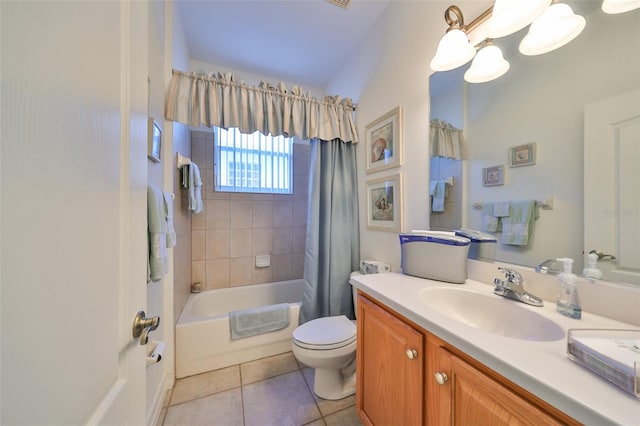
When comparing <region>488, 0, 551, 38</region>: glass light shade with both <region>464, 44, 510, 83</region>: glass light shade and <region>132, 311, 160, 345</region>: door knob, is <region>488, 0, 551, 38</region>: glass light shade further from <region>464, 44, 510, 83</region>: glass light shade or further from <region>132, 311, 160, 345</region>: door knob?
<region>132, 311, 160, 345</region>: door knob

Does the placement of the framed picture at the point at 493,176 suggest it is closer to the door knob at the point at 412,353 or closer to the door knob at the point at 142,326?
the door knob at the point at 412,353

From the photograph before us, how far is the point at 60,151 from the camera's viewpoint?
31cm

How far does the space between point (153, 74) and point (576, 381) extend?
1.92 m

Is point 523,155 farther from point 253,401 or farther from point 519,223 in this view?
point 253,401

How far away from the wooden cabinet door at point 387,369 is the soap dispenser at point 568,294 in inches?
18.5

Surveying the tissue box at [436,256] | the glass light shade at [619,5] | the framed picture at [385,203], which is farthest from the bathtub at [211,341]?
the glass light shade at [619,5]

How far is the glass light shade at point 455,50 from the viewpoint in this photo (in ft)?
3.28

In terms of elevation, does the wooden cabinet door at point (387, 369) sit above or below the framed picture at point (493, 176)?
below

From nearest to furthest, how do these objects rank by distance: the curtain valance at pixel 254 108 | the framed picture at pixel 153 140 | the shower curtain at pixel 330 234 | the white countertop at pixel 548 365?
1. the white countertop at pixel 548 365
2. the framed picture at pixel 153 140
3. the curtain valance at pixel 254 108
4. the shower curtain at pixel 330 234

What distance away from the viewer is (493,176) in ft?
3.29

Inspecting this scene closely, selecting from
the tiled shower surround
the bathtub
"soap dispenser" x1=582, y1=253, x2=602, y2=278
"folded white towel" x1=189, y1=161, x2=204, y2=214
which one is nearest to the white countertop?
"soap dispenser" x1=582, y1=253, x2=602, y2=278

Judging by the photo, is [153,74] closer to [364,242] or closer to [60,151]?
[60,151]

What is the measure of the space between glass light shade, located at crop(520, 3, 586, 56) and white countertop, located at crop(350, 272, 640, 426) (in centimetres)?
95

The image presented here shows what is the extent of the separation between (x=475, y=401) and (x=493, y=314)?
409mm
